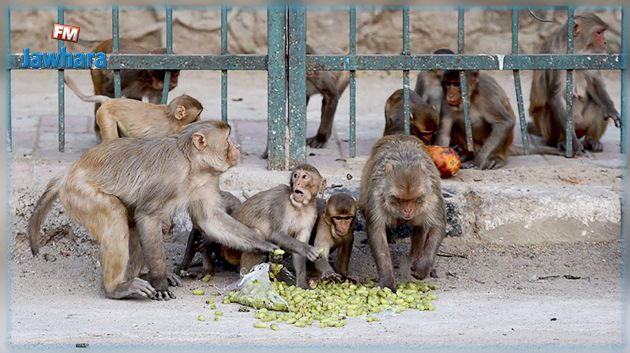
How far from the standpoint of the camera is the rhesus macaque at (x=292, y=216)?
777 centimetres

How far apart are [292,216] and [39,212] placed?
1490 millimetres

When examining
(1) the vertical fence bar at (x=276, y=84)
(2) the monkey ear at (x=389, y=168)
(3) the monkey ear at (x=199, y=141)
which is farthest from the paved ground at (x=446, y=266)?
(3) the monkey ear at (x=199, y=141)

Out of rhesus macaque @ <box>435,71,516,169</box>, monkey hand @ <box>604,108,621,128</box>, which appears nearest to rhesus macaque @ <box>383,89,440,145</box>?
rhesus macaque @ <box>435,71,516,169</box>

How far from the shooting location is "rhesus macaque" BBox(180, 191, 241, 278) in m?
8.16

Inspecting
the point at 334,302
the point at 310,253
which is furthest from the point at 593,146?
the point at 334,302

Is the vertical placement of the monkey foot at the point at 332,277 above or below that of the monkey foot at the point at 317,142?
below

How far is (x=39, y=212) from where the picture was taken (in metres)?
7.69

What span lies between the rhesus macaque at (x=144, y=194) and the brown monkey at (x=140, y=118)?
1173 mm

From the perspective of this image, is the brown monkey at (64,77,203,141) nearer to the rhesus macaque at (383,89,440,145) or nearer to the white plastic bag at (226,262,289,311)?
the white plastic bag at (226,262,289,311)

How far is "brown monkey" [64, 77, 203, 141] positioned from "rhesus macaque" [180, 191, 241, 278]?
84cm

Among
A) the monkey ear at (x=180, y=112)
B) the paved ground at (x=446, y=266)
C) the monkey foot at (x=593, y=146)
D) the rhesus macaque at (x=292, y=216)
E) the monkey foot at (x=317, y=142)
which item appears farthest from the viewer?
the monkey foot at (x=593, y=146)

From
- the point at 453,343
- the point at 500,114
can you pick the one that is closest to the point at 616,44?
the point at 500,114

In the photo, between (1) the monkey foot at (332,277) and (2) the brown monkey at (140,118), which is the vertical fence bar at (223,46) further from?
(1) the monkey foot at (332,277)

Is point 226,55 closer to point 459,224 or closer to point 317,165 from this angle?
point 317,165
